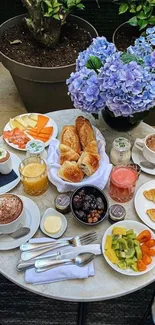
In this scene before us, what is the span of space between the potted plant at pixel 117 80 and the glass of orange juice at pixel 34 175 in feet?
0.92

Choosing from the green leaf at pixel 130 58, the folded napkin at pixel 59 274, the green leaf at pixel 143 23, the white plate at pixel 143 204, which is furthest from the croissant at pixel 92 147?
the green leaf at pixel 143 23

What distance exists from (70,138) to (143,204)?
397 millimetres

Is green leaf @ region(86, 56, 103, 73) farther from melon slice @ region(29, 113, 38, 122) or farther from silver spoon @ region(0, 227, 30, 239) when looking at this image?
silver spoon @ region(0, 227, 30, 239)

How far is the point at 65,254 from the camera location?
131cm

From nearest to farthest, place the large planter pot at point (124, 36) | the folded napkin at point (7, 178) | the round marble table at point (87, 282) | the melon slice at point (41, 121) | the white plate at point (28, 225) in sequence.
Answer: the round marble table at point (87, 282) < the white plate at point (28, 225) < the folded napkin at point (7, 178) < the melon slice at point (41, 121) < the large planter pot at point (124, 36)

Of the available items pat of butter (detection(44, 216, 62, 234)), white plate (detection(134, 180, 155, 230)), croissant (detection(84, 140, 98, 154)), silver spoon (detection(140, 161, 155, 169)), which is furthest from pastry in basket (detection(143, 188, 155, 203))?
pat of butter (detection(44, 216, 62, 234))

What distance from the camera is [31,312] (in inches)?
72.0

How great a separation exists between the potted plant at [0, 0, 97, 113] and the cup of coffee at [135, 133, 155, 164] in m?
0.88

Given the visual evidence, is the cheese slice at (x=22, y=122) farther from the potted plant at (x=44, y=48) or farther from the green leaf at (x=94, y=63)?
the potted plant at (x=44, y=48)

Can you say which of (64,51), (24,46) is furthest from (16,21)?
(64,51)

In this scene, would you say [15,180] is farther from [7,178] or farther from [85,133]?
[85,133]

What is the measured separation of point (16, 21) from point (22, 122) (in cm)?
112

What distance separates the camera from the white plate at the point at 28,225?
135cm

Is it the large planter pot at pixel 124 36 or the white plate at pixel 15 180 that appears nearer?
the white plate at pixel 15 180
